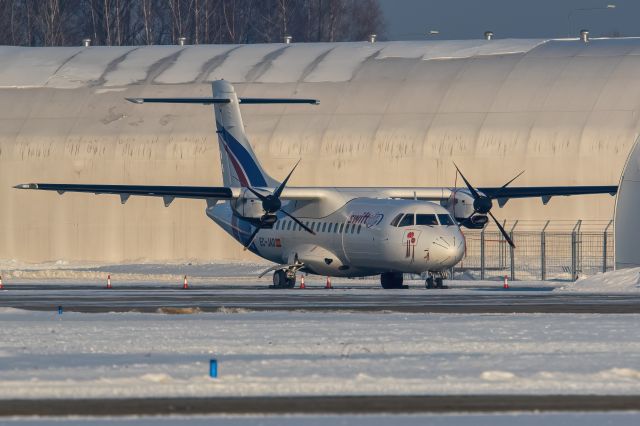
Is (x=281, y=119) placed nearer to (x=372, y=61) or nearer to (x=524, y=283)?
(x=372, y=61)

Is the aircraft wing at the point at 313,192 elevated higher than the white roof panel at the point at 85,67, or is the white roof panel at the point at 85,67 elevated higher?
the white roof panel at the point at 85,67

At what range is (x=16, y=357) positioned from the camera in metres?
21.7

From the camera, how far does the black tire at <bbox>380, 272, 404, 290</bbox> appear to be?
4500 cm

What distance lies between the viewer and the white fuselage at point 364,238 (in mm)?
42094

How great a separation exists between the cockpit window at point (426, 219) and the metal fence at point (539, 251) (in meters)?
9.73

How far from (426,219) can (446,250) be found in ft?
4.95

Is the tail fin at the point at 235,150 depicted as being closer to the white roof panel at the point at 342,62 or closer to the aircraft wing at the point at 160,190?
the aircraft wing at the point at 160,190

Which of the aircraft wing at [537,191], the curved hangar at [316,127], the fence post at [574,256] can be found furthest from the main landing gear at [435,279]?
the curved hangar at [316,127]

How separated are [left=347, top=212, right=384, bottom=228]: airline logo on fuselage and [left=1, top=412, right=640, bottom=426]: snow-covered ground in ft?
91.6

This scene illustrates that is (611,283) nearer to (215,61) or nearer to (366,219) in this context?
(366,219)

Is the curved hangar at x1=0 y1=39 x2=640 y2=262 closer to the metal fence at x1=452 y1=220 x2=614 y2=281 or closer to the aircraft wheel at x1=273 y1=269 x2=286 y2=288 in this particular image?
the metal fence at x1=452 y1=220 x2=614 y2=281

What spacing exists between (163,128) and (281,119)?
17.5 ft

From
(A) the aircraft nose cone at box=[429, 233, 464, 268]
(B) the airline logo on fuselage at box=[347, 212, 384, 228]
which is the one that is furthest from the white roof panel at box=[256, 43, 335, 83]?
(A) the aircraft nose cone at box=[429, 233, 464, 268]

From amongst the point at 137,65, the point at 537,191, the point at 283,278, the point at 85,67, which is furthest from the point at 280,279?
the point at 85,67
